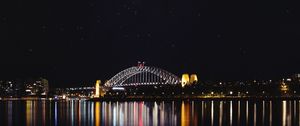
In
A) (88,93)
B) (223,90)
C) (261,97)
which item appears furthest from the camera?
(88,93)

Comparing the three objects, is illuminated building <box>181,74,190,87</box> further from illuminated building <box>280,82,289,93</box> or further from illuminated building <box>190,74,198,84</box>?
illuminated building <box>280,82,289,93</box>

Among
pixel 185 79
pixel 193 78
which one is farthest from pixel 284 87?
pixel 185 79

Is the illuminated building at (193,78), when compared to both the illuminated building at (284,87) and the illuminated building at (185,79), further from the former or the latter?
the illuminated building at (284,87)

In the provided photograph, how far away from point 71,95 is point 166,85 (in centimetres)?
3155

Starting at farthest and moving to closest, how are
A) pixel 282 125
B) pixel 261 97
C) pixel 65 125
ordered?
1. pixel 261 97
2. pixel 65 125
3. pixel 282 125

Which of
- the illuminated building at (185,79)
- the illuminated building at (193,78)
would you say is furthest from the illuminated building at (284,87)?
the illuminated building at (185,79)

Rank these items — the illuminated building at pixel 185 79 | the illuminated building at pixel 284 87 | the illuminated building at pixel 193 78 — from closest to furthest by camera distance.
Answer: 1. the illuminated building at pixel 284 87
2. the illuminated building at pixel 185 79
3. the illuminated building at pixel 193 78

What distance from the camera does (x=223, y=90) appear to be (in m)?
94.9

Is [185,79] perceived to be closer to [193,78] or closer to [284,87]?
[193,78]

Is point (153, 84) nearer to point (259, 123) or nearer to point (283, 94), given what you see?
point (283, 94)

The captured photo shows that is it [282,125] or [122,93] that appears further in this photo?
[122,93]

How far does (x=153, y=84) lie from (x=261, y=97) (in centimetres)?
1685

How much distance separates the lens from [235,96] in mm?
90688

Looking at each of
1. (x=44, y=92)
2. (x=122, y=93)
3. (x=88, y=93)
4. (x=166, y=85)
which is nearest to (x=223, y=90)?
(x=166, y=85)
